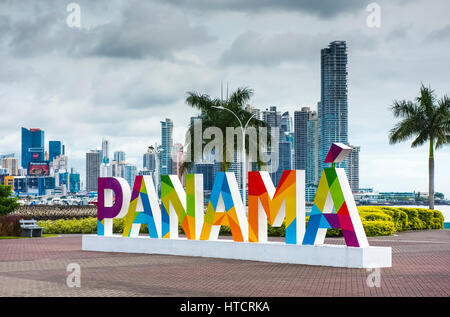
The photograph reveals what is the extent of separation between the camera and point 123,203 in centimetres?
2223

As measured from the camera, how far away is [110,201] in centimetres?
2302

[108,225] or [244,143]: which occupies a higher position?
[244,143]

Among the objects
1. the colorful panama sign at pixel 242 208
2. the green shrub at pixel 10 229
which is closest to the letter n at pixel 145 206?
the colorful panama sign at pixel 242 208

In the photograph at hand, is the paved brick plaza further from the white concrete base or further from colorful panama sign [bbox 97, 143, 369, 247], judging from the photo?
colorful panama sign [bbox 97, 143, 369, 247]

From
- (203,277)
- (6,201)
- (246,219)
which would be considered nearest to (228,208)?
(246,219)

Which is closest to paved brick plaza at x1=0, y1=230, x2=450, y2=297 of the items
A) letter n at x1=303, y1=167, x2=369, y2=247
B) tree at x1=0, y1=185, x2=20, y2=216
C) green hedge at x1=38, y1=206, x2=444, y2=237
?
letter n at x1=303, y1=167, x2=369, y2=247

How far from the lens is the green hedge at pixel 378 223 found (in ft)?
101

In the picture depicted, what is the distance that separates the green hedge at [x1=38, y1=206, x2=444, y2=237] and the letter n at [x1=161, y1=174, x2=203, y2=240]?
9.54 metres

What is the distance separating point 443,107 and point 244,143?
46.1ft

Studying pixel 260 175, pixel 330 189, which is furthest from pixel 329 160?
pixel 260 175

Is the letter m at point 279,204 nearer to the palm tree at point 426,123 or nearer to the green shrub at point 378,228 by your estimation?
the green shrub at point 378,228

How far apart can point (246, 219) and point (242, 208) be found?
56 centimetres
